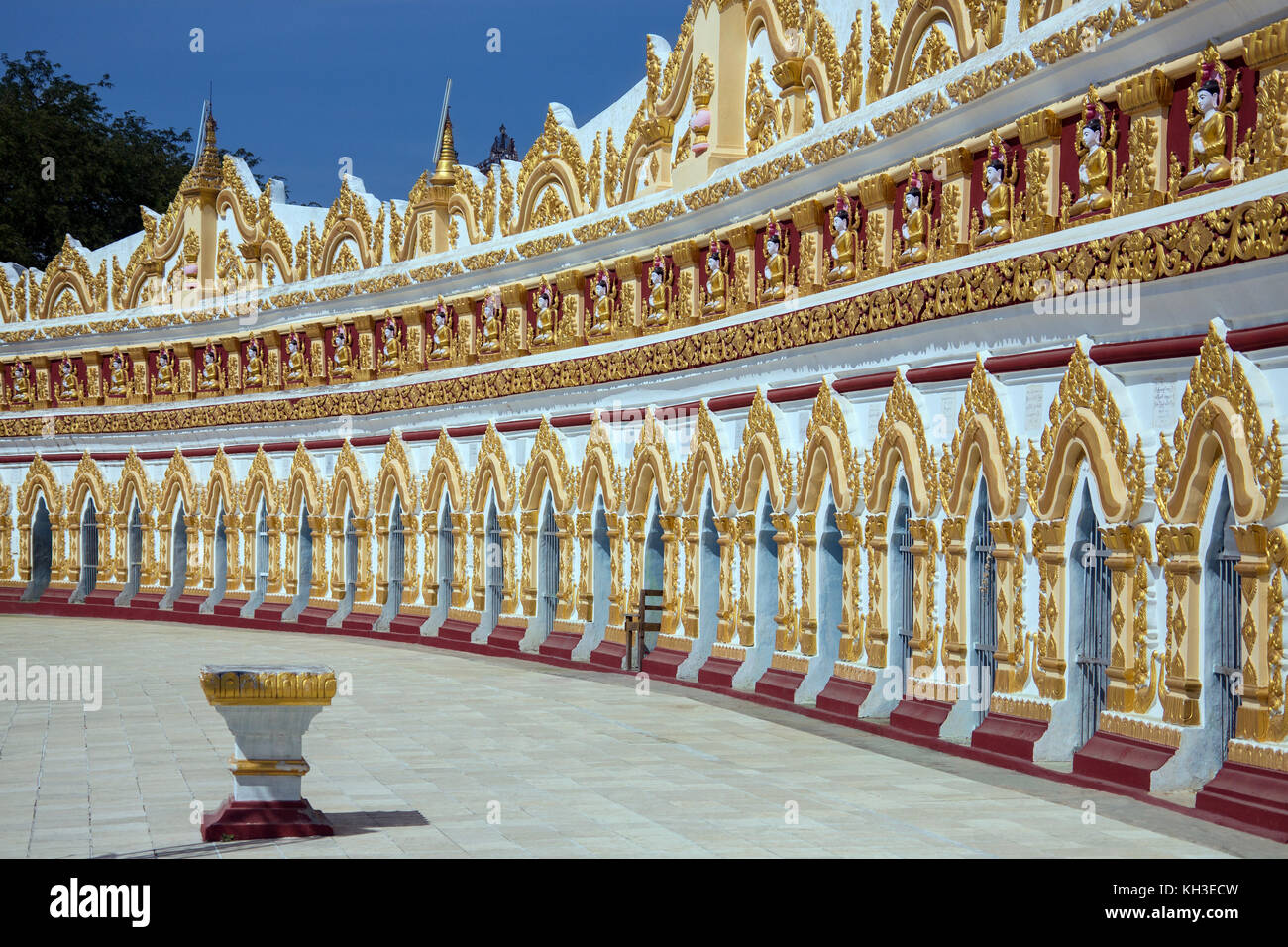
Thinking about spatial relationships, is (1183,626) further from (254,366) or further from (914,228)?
(254,366)

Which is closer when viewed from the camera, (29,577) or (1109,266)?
(1109,266)

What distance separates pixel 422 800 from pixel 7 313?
2363 centimetres

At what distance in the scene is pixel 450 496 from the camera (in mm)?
22688

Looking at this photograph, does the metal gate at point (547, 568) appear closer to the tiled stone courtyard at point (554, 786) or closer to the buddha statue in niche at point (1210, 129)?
the tiled stone courtyard at point (554, 786)

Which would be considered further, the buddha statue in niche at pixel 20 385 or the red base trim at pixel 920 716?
the buddha statue in niche at pixel 20 385

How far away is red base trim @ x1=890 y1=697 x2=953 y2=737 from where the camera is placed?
12.9m

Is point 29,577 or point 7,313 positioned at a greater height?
point 7,313

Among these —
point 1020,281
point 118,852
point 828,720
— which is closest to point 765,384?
point 828,720

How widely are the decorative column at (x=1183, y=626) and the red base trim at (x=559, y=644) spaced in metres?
10.1

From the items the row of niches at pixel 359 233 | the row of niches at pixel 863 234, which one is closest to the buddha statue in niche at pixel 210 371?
the row of niches at pixel 863 234

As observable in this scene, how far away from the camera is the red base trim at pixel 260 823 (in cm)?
891
